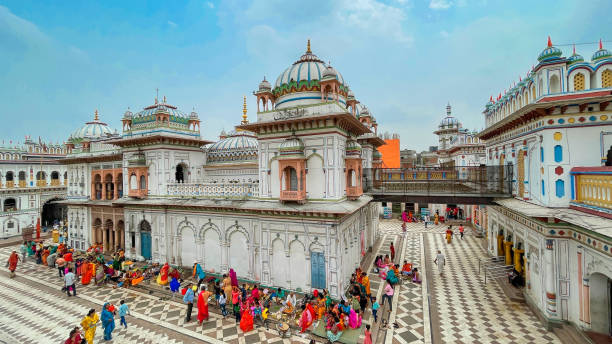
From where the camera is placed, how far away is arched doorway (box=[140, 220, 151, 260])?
16.3m

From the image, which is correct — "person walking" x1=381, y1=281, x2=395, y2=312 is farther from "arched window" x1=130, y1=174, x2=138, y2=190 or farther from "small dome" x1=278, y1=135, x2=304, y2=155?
"arched window" x1=130, y1=174, x2=138, y2=190

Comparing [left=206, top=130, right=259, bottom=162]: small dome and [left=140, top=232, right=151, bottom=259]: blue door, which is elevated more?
[left=206, top=130, right=259, bottom=162]: small dome

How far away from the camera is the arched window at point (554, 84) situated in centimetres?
912

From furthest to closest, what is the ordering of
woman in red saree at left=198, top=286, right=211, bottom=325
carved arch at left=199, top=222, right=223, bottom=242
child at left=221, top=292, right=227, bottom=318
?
carved arch at left=199, top=222, right=223, bottom=242 < child at left=221, top=292, right=227, bottom=318 < woman in red saree at left=198, top=286, right=211, bottom=325

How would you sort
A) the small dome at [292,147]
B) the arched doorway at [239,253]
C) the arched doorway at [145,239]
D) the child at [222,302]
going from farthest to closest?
the arched doorway at [145,239]
the arched doorway at [239,253]
the small dome at [292,147]
the child at [222,302]

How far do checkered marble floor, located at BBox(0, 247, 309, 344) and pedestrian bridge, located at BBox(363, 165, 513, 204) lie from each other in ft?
31.9

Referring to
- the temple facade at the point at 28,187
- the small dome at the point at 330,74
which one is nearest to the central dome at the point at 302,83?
the small dome at the point at 330,74

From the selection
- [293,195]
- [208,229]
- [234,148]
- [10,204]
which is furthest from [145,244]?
[10,204]

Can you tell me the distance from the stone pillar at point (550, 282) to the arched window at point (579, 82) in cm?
532

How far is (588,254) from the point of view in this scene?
26.9 ft

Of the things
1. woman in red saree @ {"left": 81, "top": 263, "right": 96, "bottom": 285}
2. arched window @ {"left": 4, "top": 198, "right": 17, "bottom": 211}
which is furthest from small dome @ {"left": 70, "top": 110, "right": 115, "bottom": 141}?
arched window @ {"left": 4, "top": 198, "right": 17, "bottom": 211}

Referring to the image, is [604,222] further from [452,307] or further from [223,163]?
[223,163]

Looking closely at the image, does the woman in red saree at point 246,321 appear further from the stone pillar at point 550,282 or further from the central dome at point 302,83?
the stone pillar at point 550,282

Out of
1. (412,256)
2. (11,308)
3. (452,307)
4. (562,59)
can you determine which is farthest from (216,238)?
(562,59)
